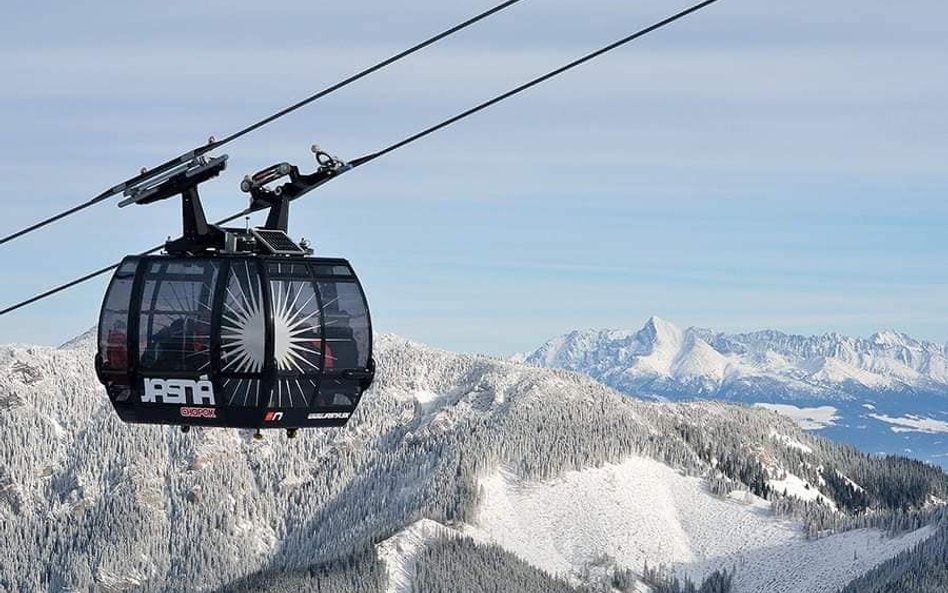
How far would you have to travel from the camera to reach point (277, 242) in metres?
42.1

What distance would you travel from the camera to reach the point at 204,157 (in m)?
40.6

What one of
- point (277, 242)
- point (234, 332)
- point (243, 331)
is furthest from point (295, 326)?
point (277, 242)

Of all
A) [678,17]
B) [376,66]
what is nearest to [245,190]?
[376,66]

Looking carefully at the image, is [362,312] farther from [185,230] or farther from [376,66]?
[376,66]

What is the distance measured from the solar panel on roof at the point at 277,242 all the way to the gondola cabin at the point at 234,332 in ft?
0.12

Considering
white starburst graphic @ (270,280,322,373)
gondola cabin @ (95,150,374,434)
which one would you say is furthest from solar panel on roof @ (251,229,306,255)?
white starburst graphic @ (270,280,322,373)

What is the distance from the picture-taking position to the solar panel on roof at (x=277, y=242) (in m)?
41.7

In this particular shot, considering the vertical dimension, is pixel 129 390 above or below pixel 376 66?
below

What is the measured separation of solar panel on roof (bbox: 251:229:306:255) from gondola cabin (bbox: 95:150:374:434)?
36mm

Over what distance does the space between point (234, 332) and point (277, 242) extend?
10.1 ft

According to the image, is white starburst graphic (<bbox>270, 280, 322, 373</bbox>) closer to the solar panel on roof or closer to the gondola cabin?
the gondola cabin

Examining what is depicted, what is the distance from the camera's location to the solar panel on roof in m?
41.7

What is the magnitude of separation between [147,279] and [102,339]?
211 cm

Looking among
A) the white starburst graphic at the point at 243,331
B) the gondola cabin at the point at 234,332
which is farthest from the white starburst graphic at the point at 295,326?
the white starburst graphic at the point at 243,331
